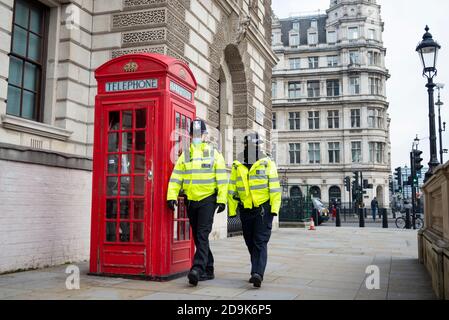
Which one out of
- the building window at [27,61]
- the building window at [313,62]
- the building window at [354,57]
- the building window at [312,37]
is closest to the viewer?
the building window at [27,61]

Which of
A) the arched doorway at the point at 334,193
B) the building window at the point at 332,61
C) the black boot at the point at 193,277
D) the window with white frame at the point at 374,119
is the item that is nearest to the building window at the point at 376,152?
the window with white frame at the point at 374,119

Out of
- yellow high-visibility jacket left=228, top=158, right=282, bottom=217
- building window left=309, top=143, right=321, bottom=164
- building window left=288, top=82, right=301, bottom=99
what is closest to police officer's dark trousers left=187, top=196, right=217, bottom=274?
yellow high-visibility jacket left=228, top=158, right=282, bottom=217

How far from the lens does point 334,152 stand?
5666 centimetres

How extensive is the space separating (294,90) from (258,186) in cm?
5432

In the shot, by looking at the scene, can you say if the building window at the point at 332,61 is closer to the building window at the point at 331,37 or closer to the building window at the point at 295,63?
the building window at the point at 331,37

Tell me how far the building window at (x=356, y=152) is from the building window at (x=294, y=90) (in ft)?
30.5

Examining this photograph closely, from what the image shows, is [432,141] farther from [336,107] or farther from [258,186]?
[336,107]

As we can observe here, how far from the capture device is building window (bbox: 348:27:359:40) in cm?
5742

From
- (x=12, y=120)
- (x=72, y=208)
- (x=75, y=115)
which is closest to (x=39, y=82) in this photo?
(x=75, y=115)

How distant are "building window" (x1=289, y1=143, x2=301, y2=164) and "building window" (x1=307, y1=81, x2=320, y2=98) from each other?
21.0 ft

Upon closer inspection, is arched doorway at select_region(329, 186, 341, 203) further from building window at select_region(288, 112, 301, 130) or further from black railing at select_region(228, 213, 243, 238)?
black railing at select_region(228, 213, 243, 238)

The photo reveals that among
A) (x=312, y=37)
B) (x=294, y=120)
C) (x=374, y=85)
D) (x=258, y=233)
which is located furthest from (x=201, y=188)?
(x=312, y=37)

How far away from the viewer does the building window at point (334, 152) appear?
56.5 m

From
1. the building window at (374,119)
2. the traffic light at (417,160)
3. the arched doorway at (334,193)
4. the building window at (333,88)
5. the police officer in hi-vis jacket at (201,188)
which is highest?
the building window at (333,88)
